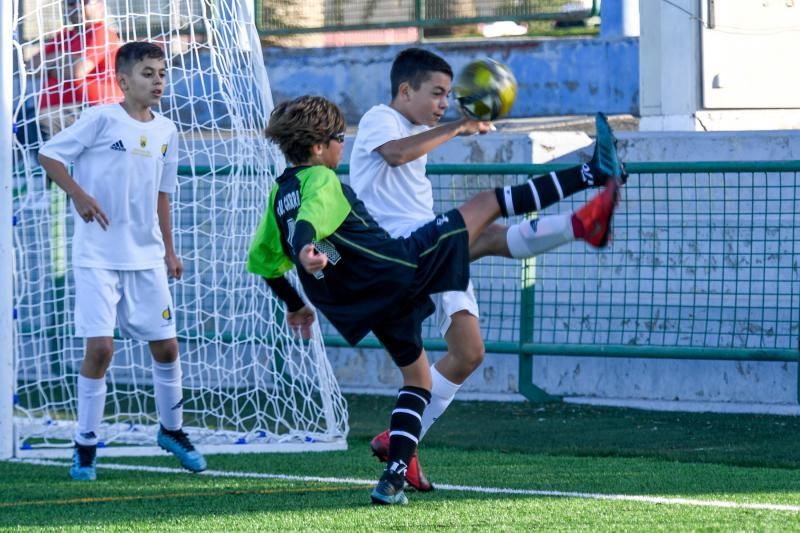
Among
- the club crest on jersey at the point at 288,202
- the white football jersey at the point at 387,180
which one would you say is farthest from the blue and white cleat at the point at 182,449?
the club crest on jersey at the point at 288,202

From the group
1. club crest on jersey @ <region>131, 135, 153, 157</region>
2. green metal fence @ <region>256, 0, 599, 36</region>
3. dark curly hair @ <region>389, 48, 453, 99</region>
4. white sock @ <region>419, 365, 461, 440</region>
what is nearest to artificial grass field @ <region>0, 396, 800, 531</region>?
white sock @ <region>419, 365, 461, 440</region>

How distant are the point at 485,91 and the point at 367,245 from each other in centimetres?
84

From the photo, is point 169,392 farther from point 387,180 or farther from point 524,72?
point 524,72

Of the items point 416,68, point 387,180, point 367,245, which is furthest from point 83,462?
point 416,68

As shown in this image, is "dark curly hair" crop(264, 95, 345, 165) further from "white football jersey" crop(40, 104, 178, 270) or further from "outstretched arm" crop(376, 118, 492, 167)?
"white football jersey" crop(40, 104, 178, 270)

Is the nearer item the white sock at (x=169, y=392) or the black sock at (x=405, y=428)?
the black sock at (x=405, y=428)

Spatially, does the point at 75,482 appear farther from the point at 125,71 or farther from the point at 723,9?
the point at 723,9

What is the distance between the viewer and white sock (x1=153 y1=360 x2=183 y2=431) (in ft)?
23.2

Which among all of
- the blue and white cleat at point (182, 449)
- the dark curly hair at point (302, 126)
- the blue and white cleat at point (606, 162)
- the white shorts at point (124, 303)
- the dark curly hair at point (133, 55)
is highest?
the dark curly hair at point (133, 55)

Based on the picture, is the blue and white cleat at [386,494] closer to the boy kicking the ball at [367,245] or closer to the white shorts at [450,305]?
the boy kicking the ball at [367,245]

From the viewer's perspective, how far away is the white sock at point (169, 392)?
7.09 meters

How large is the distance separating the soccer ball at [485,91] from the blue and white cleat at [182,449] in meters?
2.30

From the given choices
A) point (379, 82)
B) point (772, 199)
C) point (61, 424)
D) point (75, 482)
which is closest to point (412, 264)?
point (75, 482)

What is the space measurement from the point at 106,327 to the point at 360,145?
1.56 m
